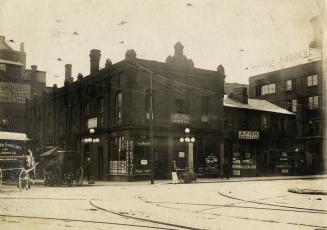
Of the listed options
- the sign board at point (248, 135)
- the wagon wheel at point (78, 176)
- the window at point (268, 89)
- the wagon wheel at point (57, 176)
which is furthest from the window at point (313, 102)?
the wagon wheel at point (57, 176)

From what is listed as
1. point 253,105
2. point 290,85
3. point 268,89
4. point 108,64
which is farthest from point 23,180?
point 268,89

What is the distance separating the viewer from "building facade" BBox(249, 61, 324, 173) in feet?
145

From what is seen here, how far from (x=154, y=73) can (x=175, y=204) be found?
58.9ft

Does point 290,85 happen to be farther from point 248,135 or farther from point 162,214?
point 162,214

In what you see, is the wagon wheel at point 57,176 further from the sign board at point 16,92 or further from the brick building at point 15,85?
the sign board at point 16,92

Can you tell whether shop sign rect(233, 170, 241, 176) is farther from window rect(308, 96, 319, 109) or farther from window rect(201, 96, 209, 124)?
window rect(308, 96, 319, 109)

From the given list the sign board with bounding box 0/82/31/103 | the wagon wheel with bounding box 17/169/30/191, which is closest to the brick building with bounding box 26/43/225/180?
the wagon wheel with bounding box 17/169/30/191

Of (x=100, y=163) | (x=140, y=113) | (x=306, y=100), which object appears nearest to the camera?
(x=140, y=113)

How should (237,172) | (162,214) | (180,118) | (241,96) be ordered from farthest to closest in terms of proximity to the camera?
(241,96) → (237,172) → (180,118) → (162,214)

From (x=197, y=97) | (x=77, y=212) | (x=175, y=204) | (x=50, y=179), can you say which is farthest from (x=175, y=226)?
(x=197, y=97)

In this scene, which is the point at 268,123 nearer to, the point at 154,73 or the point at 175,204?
the point at 154,73

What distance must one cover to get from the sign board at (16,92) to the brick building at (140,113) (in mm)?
14030

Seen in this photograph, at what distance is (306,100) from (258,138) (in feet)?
34.7

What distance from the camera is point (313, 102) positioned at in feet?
150
